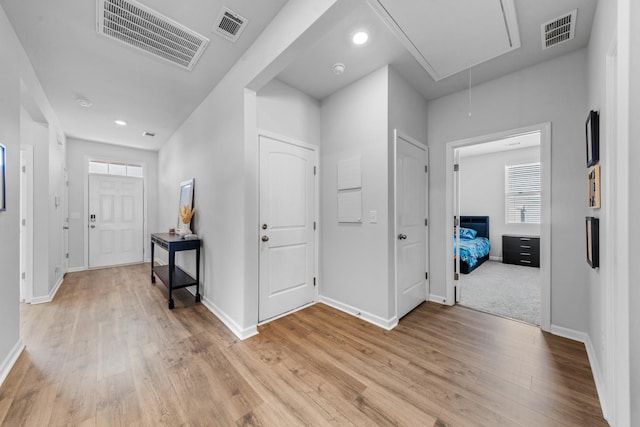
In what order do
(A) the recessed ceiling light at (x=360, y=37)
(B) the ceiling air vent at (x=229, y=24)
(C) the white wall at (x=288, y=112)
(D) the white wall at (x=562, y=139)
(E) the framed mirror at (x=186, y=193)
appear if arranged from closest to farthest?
(B) the ceiling air vent at (x=229, y=24) → (A) the recessed ceiling light at (x=360, y=37) → (D) the white wall at (x=562, y=139) → (C) the white wall at (x=288, y=112) → (E) the framed mirror at (x=186, y=193)

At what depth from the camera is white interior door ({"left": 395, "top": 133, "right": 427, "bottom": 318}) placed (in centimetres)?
258

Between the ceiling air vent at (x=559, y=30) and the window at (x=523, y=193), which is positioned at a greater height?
the ceiling air vent at (x=559, y=30)

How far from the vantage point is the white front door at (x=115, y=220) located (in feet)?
16.1

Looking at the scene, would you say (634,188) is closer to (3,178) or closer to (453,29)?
(453,29)

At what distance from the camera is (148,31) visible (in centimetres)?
195

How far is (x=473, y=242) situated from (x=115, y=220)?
757 cm

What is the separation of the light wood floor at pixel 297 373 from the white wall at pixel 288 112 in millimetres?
2068

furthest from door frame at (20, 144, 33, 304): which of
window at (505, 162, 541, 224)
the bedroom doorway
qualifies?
window at (505, 162, 541, 224)

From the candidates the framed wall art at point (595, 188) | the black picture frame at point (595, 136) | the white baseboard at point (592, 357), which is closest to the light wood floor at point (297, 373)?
the white baseboard at point (592, 357)

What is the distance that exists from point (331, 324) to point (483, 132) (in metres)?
2.71

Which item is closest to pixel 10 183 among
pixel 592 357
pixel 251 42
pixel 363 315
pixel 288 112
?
pixel 251 42

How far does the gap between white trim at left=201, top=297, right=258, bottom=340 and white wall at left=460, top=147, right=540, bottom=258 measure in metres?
5.95

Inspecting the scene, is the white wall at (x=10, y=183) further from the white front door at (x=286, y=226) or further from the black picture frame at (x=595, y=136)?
the black picture frame at (x=595, y=136)

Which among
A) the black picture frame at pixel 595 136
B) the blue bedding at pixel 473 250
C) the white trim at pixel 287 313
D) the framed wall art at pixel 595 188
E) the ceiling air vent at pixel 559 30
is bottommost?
the white trim at pixel 287 313
